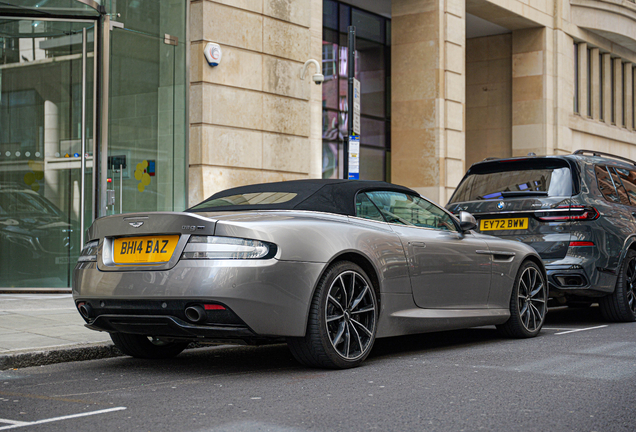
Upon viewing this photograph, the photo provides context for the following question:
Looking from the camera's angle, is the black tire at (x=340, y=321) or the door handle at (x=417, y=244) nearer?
the black tire at (x=340, y=321)

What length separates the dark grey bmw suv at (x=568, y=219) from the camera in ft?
26.7

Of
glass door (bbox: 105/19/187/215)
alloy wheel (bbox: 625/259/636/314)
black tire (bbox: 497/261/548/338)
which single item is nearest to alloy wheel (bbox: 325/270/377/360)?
black tire (bbox: 497/261/548/338)

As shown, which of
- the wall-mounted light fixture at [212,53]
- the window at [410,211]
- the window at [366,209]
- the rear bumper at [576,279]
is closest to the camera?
the window at [366,209]

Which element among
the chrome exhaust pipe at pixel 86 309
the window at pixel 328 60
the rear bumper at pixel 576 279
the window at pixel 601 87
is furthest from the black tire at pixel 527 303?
the window at pixel 601 87

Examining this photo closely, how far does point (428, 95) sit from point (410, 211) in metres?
13.2

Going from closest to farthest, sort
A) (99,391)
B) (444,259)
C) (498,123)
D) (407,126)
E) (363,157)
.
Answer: (99,391), (444,259), (407,126), (363,157), (498,123)

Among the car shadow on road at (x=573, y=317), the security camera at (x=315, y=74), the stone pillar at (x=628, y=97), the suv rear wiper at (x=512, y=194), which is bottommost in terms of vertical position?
the car shadow on road at (x=573, y=317)

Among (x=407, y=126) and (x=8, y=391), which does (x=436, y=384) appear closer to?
(x=8, y=391)

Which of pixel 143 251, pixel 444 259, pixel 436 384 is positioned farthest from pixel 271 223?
pixel 444 259

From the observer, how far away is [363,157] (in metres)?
22.7

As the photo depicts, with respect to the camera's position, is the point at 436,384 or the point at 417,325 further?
the point at 417,325

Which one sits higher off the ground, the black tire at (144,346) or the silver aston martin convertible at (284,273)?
the silver aston martin convertible at (284,273)

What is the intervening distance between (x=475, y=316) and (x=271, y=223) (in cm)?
232

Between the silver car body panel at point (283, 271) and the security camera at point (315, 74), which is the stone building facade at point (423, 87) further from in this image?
the silver car body panel at point (283, 271)
